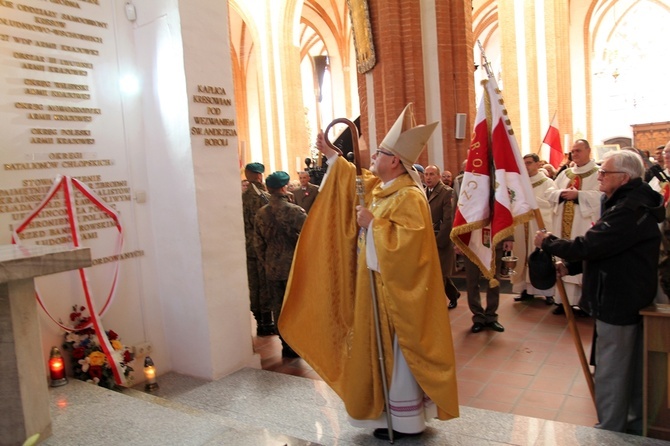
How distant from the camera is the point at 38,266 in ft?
8.33

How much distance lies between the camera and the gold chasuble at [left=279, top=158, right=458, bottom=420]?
2.93 metres

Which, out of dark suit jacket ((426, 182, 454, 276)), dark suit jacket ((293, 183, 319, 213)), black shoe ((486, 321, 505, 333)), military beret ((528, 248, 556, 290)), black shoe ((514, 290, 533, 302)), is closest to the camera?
military beret ((528, 248, 556, 290))

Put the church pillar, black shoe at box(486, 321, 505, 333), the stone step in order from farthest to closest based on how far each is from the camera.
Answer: the church pillar
black shoe at box(486, 321, 505, 333)
the stone step

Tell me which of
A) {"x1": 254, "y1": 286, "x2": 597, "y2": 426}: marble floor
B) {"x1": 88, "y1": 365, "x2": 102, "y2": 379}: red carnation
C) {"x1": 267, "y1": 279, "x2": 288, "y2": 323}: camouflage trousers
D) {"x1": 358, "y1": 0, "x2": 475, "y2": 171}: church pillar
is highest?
{"x1": 358, "y1": 0, "x2": 475, "y2": 171}: church pillar

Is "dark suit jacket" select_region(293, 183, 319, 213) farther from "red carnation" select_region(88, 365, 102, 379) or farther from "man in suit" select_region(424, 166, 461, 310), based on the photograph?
"red carnation" select_region(88, 365, 102, 379)

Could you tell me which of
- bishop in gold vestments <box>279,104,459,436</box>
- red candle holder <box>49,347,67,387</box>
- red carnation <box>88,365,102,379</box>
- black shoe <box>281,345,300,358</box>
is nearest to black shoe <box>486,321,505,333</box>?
black shoe <box>281,345,300,358</box>

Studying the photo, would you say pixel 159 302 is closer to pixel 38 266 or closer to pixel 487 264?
pixel 38 266

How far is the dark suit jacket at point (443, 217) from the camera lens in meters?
6.20

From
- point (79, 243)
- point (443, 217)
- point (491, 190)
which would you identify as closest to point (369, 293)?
point (491, 190)

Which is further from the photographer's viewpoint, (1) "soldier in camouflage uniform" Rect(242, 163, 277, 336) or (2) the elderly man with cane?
(1) "soldier in camouflage uniform" Rect(242, 163, 277, 336)

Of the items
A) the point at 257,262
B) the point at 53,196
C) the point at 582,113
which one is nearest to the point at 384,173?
the point at 53,196

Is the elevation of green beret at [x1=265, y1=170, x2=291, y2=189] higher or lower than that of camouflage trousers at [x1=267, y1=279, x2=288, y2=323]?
higher

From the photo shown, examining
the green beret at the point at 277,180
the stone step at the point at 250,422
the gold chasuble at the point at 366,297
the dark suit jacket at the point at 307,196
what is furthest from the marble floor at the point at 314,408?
the dark suit jacket at the point at 307,196

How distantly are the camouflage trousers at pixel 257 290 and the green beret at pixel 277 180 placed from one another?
1.24 meters
